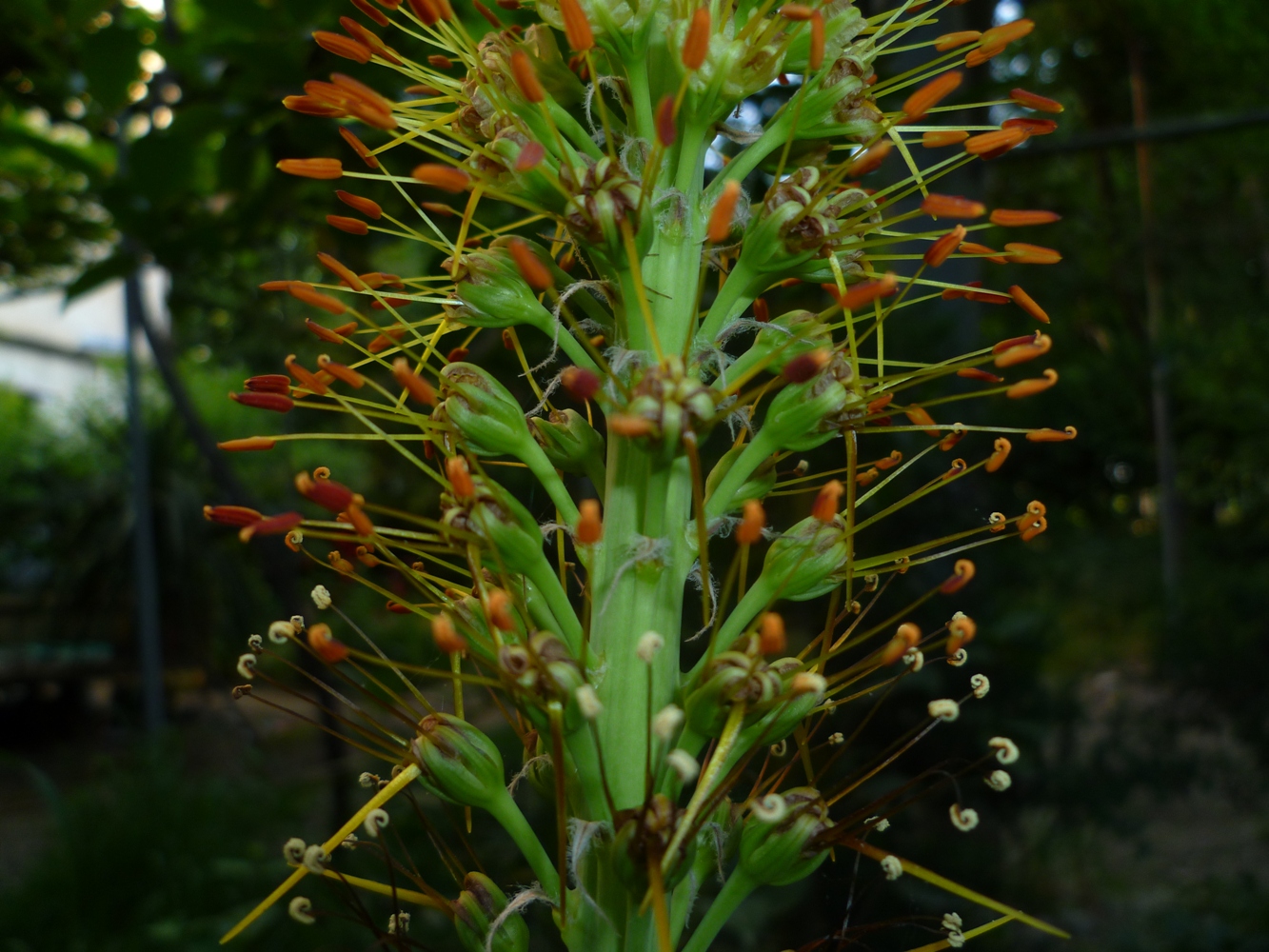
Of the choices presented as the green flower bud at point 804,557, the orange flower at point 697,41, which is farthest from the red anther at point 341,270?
the green flower bud at point 804,557

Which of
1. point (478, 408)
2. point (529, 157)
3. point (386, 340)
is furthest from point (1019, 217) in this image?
point (386, 340)

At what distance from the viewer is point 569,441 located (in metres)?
1.32

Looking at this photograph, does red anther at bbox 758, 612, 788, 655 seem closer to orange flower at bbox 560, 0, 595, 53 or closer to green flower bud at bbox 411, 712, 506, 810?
green flower bud at bbox 411, 712, 506, 810

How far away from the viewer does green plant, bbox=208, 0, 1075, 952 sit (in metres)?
1.11

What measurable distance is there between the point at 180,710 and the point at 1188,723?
886 cm

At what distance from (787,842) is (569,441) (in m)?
0.57

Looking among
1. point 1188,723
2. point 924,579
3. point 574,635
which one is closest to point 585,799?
point 574,635

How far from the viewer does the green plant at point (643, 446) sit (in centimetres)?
111

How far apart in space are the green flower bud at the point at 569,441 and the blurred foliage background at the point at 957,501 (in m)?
0.85

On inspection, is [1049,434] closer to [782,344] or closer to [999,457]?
[999,457]

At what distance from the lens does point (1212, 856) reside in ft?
21.1

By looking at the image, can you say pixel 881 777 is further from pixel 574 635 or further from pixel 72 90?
pixel 72 90

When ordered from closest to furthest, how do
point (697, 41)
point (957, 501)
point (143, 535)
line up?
point (697, 41), point (957, 501), point (143, 535)

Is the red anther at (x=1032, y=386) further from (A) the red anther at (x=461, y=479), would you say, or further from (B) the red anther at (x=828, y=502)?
(A) the red anther at (x=461, y=479)
